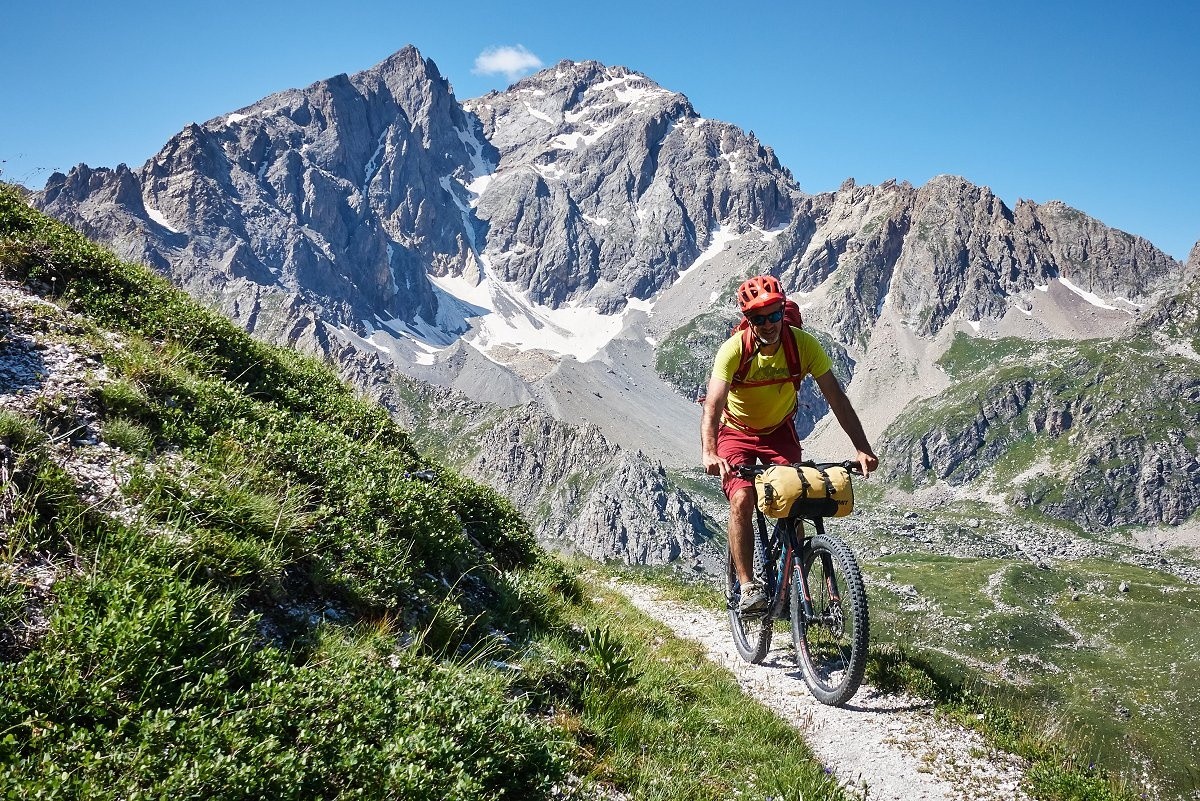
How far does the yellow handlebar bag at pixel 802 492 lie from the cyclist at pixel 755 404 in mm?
537

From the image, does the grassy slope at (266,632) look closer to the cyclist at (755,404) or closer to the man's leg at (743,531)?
the man's leg at (743,531)

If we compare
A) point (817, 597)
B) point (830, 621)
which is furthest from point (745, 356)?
point (830, 621)

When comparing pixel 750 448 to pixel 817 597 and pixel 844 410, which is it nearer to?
pixel 844 410

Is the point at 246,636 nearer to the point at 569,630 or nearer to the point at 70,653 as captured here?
the point at 70,653

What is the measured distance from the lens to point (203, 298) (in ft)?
36.0

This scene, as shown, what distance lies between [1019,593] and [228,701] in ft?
701

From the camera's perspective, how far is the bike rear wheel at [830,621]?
7.19 m

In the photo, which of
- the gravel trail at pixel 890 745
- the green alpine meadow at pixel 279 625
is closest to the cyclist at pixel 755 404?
the gravel trail at pixel 890 745

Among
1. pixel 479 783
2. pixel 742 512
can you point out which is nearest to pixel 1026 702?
pixel 742 512

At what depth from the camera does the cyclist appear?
7.84 m

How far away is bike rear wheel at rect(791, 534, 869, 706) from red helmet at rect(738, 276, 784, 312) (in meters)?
2.91

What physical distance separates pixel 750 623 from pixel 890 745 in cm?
281

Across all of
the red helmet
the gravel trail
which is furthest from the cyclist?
the gravel trail

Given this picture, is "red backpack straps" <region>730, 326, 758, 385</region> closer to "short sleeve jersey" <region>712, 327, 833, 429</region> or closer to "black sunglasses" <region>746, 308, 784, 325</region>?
"short sleeve jersey" <region>712, 327, 833, 429</region>
